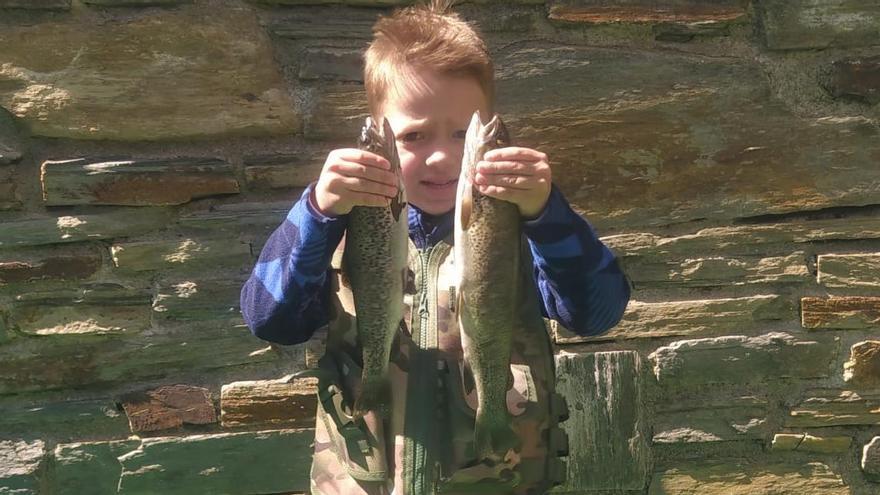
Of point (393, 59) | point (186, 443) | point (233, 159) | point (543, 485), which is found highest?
point (393, 59)

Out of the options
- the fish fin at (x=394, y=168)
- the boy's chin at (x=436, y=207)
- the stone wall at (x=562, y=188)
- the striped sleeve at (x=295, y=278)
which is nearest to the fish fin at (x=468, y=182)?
the fish fin at (x=394, y=168)

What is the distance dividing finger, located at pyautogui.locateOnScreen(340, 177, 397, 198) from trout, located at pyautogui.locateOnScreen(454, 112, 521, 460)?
0.45 ft

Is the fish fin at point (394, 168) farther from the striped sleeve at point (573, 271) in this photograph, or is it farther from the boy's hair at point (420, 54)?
the boy's hair at point (420, 54)

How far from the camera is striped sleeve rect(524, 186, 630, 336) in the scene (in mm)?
2002

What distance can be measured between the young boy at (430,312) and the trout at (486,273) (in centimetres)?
11

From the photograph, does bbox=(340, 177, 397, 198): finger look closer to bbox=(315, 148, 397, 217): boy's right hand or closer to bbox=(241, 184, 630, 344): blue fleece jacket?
bbox=(315, 148, 397, 217): boy's right hand

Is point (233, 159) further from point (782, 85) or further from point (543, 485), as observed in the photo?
point (782, 85)

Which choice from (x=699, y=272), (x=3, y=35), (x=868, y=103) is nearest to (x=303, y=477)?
(x=699, y=272)

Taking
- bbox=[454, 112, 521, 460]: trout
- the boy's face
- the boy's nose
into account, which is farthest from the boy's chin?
bbox=[454, 112, 521, 460]: trout

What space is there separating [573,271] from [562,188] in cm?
80

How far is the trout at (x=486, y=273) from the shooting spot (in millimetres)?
1835

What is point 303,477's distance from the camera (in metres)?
2.89

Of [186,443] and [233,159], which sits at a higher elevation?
[233,159]

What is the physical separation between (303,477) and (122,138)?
1.18 metres
